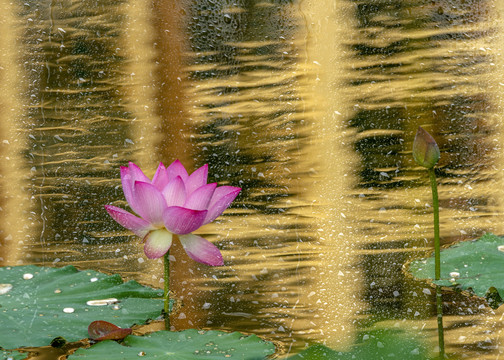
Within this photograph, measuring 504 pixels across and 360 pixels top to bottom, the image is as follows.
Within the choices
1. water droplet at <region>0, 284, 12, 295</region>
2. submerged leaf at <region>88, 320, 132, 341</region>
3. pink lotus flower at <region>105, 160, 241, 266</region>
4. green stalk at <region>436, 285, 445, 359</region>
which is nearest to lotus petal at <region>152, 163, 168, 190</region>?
pink lotus flower at <region>105, 160, 241, 266</region>

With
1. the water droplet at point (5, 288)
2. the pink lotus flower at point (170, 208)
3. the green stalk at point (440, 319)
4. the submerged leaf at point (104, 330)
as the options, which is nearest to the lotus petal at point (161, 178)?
the pink lotus flower at point (170, 208)

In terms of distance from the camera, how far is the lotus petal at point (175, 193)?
0.79 m

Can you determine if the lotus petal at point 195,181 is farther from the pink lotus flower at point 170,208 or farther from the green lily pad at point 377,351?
the green lily pad at point 377,351

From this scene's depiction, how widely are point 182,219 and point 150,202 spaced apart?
0.05 meters

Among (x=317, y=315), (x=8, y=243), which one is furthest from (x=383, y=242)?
(x=8, y=243)

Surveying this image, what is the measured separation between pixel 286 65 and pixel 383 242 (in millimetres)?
1277

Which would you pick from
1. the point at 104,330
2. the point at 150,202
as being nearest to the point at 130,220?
the point at 150,202

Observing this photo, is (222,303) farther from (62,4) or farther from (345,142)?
(62,4)

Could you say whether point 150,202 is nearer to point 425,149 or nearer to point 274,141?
point 425,149

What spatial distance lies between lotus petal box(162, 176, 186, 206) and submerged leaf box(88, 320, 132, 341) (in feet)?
0.60

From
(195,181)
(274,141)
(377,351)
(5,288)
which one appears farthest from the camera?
(274,141)

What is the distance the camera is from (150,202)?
2.63 feet

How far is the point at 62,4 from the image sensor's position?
263cm

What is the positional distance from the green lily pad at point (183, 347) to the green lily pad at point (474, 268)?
390mm
